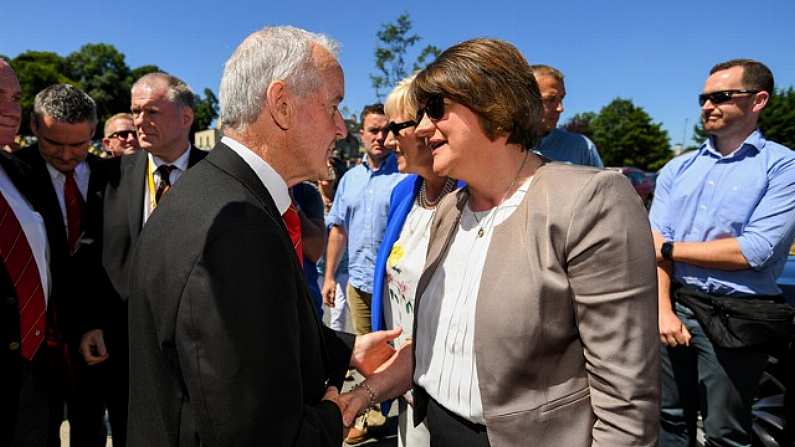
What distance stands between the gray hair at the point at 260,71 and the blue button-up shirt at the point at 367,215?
250cm

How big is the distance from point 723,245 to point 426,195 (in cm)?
160

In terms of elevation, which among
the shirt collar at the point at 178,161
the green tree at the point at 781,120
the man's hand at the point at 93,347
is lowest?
the man's hand at the point at 93,347

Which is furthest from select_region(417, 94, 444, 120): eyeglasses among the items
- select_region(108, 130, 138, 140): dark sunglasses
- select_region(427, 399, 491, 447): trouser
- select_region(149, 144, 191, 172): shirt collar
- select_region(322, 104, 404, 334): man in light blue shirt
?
select_region(108, 130, 138, 140): dark sunglasses

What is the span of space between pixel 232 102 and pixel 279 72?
0.54 ft

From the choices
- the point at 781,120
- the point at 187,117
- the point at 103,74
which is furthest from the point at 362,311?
the point at 103,74

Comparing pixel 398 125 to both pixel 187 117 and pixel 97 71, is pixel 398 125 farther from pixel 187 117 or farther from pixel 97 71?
pixel 97 71

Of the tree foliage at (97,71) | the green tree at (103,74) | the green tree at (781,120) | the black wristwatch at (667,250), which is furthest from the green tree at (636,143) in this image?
the black wristwatch at (667,250)

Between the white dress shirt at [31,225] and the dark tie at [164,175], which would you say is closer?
the white dress shirt at [31,225]

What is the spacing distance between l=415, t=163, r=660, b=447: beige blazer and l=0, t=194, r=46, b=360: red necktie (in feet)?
6.79

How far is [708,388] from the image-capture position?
2.71m

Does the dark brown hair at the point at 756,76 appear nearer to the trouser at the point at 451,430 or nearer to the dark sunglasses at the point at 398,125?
the dark sunglasses at the point at 398,125

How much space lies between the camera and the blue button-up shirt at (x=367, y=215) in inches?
156

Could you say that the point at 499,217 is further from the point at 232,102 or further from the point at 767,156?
the point at 767,156

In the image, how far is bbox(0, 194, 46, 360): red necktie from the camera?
216 cm
